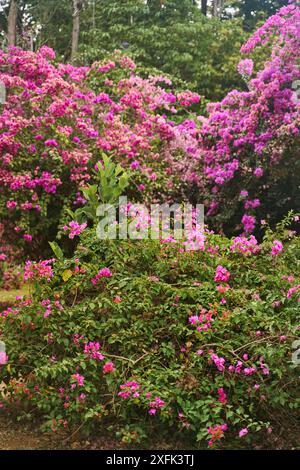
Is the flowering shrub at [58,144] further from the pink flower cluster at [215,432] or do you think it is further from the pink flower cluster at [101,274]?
the pink flower cluster at [215,432]

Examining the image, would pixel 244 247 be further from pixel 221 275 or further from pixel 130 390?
pixel 130 390

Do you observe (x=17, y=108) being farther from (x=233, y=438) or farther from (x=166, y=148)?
(x=233, y=438)

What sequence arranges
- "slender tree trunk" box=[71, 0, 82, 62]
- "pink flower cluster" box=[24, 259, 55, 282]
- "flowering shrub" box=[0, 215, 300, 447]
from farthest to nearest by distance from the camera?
1. "slender tree trunk" box=[71, 0, 82, 62]
2. "pink flower cluster" box=[24, 259, 55, 282]
3. "flowering shrub" box=[0, 215, 300, 447]

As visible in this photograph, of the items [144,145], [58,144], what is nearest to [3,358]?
[58,144]

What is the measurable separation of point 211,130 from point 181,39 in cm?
913

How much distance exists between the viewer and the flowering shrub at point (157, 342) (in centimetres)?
411

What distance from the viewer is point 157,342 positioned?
448cm

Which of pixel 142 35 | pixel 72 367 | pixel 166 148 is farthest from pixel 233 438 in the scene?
pixel 142 35

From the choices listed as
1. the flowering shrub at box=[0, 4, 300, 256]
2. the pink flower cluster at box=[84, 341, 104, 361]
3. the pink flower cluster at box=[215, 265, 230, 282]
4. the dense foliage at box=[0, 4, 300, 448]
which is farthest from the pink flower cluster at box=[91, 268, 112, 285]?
the flowering shrub at box=[0, 4, 300, 256]

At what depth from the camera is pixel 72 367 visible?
4.34 metres

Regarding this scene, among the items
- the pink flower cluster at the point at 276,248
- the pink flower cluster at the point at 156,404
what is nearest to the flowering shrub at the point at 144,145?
the pink flower cluster at the point at 276,248

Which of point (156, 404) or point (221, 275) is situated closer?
point (156, 404)

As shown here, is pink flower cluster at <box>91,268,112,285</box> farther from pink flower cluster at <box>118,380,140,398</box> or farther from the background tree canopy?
the background tree canopy

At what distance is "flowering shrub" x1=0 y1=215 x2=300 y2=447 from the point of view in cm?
411
